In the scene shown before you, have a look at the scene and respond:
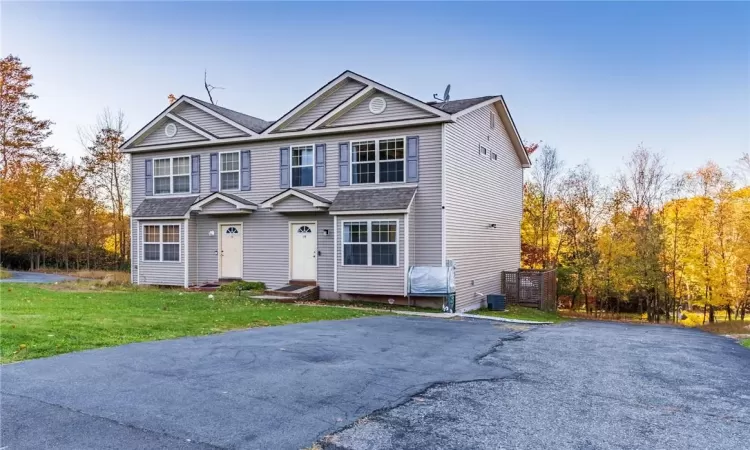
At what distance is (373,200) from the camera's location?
606 inches

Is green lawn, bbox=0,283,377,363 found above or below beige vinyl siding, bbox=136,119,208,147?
below


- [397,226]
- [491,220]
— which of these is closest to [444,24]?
[491,220]

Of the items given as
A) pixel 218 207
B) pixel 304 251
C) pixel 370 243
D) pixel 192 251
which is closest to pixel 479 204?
pixel 370 243

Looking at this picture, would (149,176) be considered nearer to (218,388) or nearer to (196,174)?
(196,174)

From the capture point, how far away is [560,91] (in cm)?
2564

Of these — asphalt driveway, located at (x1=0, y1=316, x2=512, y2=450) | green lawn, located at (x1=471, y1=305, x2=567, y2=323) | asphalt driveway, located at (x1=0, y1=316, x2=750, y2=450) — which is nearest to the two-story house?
green lawn, located at (x1=471, y1=305, x2=567, y2=323)

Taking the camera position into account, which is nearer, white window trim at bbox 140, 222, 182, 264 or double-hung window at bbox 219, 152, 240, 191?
double-hung window at bbox 219, 152, 240, 191

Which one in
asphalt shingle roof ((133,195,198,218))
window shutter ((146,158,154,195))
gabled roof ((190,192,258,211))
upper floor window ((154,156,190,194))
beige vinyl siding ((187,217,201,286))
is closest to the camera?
gabled roof ((190,192,258,211))

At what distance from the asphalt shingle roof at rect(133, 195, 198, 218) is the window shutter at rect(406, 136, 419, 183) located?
8.86 meters

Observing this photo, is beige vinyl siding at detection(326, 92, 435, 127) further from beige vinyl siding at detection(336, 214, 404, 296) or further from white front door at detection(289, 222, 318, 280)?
white front door at detection(289, 222, 318, 280)

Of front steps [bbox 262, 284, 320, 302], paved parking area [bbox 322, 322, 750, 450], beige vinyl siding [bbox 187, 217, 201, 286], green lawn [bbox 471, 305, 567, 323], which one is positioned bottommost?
green lawn [bbox 471, 305, 567, 323]

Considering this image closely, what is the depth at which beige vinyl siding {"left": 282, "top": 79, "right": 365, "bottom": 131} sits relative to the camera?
16.5 metres

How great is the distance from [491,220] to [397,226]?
591 cm

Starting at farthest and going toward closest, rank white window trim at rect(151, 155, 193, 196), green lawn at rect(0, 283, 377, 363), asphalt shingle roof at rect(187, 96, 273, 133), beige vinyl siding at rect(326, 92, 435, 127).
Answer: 1. white window trim at rect(151, 155, 193, 196)
2. asphalt shingle roof at rect(187, 96, 273, 133)
3. beige vinyl siding at rect(326, 92, 435, 127)
4. green lawn at rect(0, 283, 377, 363)
